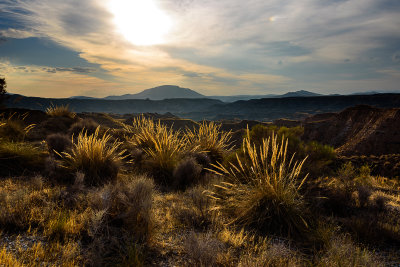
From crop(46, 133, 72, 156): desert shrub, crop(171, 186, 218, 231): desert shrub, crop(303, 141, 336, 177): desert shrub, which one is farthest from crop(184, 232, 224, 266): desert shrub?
crop(46, 133, 72, 156): desert shrub

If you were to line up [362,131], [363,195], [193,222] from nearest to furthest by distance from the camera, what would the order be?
[193,222], [363,195], [362,131]

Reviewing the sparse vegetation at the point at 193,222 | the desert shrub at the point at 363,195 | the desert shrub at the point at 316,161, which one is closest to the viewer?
the sparse vegetation at the point at 193,222

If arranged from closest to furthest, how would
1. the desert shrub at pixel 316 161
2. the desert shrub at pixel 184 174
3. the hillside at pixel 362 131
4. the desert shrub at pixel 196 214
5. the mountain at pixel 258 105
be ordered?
the desert shrub at pixel 196 214 → the desert shrub at pixel 316 161 → the desert shrub at pixel 184 174 → the hillside at pixel 362 131 → the mountain at pixel 258 105

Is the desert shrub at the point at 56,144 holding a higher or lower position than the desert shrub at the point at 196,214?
higher

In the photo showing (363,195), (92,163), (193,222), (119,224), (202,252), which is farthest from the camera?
Answer: (92,163)

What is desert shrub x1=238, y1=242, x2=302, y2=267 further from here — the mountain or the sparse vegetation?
the mountain

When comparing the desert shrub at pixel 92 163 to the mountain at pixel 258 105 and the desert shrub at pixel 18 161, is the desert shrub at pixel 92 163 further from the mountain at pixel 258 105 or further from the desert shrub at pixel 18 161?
the mountain at pixel 258 105

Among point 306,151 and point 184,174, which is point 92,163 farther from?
point 306,151

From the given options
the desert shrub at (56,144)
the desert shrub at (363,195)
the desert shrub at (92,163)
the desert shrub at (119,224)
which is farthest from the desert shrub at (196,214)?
the desert shrub at (56,144)

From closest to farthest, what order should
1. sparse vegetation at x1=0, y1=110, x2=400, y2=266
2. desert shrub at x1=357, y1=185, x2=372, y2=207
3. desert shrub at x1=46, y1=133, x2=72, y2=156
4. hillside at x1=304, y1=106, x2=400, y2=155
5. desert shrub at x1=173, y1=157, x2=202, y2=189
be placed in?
sparse vegetation at x1=0, y1=110, x2=400, y2=266, desert shrub at x1=357, y1=185, x2=372, y2=207, desert shrub at x1=173, y1=157, x2=202, y2=189, desert shrub at x1=46, y1=133, x2=72, y2=156, hillside at x1=304, y1=106, x2=400, y2=155

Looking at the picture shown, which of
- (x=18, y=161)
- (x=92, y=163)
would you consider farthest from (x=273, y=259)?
(x=18, y=161)

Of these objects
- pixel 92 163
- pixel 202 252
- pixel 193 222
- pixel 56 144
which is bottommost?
pixel 193 222

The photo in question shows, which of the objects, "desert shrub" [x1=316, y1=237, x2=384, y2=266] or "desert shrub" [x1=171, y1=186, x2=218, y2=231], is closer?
"desert shrub" [x1=316, y1=237, x2=384, y2=266]

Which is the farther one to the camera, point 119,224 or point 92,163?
point 92,163
